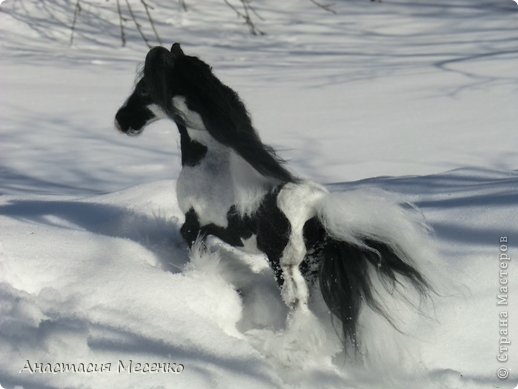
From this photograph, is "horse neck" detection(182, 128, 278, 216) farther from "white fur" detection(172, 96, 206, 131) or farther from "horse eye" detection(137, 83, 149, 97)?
"horse eye" detection(137, 83, 149, 97)

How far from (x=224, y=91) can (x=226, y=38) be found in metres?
5.61

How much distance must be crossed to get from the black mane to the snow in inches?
14.5

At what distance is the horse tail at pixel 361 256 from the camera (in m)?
1.72

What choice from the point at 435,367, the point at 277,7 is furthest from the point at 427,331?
the point at 277,7

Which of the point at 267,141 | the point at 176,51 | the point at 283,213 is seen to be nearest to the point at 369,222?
the point at 283,213

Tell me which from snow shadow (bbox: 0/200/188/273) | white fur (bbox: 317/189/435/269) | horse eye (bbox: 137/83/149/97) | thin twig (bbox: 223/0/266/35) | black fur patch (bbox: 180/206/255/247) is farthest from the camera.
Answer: thin twig (bbox: 223/0/266/35)

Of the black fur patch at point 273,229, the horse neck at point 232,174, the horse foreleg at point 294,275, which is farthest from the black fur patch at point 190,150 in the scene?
the horse foreleg at point 294,275

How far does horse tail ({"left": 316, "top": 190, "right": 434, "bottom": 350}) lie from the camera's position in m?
1.72

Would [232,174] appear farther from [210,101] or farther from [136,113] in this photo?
[136,113]

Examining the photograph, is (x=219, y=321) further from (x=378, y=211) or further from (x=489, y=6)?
(x=489, y=6)

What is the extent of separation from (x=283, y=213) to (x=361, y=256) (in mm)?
209

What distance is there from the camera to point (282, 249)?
1.76 m

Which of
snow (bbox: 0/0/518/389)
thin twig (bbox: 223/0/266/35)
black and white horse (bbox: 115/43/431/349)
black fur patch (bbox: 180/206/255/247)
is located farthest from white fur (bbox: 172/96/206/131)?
thin twig (bbox: 223/0/266/35)

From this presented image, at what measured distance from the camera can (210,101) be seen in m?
1.84
